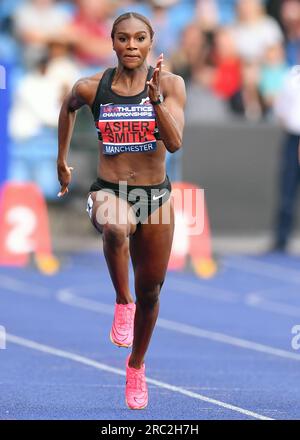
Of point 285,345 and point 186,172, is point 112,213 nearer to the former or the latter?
point 285,345

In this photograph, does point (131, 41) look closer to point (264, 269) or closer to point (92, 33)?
point (264, 269)

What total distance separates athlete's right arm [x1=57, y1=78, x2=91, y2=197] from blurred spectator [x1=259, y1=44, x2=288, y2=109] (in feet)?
34.3

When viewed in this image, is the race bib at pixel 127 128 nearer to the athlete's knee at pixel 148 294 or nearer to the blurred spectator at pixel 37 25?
the athlete's knee at pixel 148 294

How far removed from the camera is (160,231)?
7.49m

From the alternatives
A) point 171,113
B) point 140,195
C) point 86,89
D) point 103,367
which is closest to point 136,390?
point 140,195

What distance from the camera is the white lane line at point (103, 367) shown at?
309 inches

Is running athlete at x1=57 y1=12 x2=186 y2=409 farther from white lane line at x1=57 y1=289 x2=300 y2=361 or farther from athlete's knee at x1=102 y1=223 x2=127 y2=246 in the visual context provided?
white lane line at x1=57 y1=289 x2=300 y2=361

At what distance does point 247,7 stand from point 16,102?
407cm

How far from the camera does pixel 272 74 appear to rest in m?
18.2

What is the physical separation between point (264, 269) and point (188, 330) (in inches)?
159

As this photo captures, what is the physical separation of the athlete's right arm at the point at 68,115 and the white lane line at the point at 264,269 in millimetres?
7465

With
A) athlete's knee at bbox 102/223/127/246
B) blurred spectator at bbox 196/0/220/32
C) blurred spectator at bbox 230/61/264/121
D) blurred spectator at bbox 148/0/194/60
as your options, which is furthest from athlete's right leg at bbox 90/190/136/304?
blurred spectator at bbox 196/0/220/32

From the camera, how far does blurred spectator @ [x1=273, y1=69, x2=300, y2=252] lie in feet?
54.1

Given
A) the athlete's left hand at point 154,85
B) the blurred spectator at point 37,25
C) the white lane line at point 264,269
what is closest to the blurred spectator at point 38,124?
the blurred spectator at point 37,25
